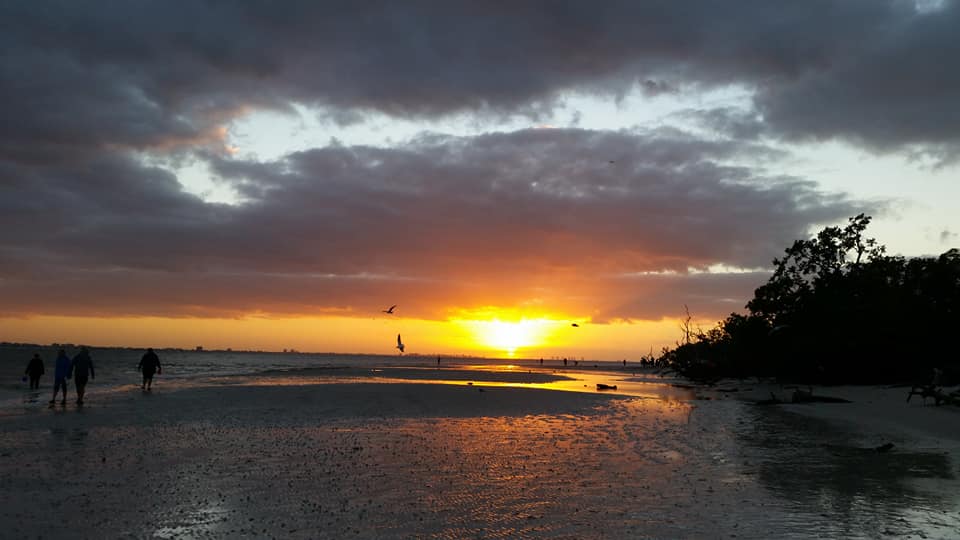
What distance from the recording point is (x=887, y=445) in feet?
58.7

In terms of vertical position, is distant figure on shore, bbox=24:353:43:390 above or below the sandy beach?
above

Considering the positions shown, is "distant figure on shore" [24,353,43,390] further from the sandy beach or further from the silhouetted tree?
the silhouetted tree

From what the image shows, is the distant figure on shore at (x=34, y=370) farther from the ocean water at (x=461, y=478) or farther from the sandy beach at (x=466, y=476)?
the ocean water at (x=461, y=478)

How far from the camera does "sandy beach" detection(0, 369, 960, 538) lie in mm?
9789

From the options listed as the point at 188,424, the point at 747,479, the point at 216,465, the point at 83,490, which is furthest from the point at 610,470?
the point at 188,424

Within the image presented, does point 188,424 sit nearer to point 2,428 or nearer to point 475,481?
point 2,428

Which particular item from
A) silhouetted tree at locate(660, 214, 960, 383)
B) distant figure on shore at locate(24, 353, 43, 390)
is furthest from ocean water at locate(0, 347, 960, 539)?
silhouetted tree at locate(660, 214, 960, 383)

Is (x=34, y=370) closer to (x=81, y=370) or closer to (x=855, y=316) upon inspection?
(x=81, y=370)

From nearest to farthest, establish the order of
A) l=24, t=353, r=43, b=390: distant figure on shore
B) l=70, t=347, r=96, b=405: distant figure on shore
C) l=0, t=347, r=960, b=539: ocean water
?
l=0, t=347, r=960, b=539: ocean water, l=70, t=347, r=96, b=405: distant figure on shore, l=24, t=353, r=43, b=390: distant figure on shore

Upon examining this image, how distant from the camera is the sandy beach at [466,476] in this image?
9789mm

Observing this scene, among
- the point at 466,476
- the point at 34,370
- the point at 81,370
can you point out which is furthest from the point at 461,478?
the point at 34,370

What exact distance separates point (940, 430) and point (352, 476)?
20306mm

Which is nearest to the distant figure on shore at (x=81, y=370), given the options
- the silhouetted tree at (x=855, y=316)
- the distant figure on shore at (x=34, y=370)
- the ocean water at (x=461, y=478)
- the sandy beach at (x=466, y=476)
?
the sandy beach at (x=466, y=476)

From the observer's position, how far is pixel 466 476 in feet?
45.0
